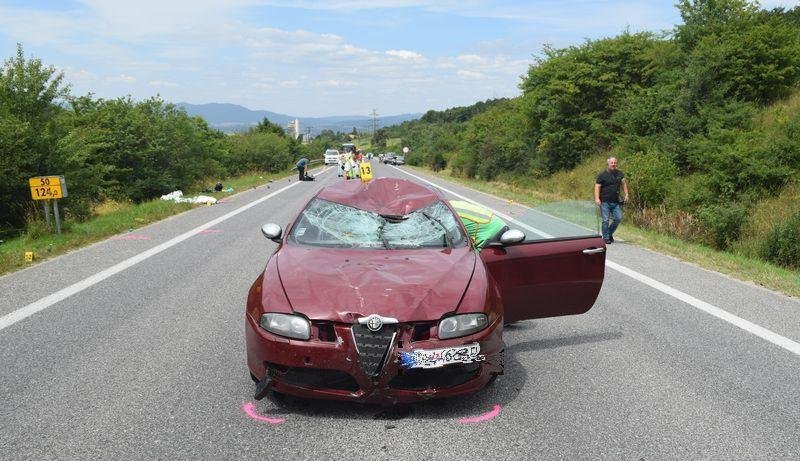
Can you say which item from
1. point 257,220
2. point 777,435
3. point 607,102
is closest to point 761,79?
point 607,102

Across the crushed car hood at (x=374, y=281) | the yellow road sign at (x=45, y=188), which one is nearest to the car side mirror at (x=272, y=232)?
the crushed car hood at (x=374, y=281)

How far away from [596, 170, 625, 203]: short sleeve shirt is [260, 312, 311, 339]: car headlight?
9.97 m

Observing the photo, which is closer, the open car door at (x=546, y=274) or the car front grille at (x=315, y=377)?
the car front grille at (x=315, y=377)

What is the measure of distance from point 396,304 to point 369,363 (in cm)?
38

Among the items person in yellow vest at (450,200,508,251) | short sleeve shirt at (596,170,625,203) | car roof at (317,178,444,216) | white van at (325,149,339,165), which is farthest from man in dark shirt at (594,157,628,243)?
white van at (325,149,339,165)

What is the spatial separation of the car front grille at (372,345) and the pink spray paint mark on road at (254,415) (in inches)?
26.9

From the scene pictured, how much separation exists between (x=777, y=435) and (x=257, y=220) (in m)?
12.7

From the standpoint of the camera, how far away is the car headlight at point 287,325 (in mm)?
3576

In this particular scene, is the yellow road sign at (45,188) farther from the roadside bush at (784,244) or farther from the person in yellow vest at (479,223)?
the roadside bush at (784,244)

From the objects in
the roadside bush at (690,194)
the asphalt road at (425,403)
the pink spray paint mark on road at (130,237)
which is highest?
the asphalt road at (425,403)

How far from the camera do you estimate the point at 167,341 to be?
→ 5191mm

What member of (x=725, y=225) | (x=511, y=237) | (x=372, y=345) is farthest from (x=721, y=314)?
(x=725, y=225)

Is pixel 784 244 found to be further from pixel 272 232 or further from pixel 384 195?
pixel 272 232

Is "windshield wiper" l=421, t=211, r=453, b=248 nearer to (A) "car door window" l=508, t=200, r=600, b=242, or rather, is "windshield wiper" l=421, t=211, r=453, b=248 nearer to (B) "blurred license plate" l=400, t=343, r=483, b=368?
(A) "car door window" l=508, t=200, r=600, b=242
